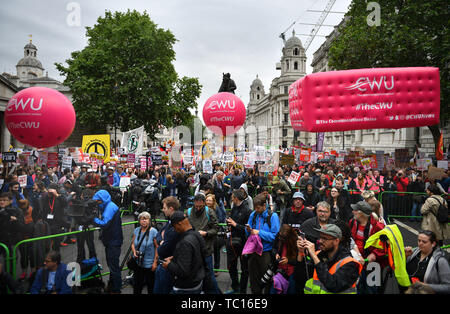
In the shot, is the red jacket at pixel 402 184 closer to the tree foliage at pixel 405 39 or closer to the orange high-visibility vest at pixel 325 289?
the tree foliage at pixel 405 39

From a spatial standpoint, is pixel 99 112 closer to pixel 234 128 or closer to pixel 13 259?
pixel 234 128

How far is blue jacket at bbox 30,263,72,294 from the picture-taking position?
388 centimetres

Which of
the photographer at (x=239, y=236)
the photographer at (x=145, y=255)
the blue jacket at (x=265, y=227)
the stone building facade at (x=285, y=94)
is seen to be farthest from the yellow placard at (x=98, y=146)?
the stone building facade at (x=285, y=94)

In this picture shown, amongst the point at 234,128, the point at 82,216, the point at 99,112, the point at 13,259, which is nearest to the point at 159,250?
the point at 13,259

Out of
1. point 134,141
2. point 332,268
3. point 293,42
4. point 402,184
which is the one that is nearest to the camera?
point 332,268

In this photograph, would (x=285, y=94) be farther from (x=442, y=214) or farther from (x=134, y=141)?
(x=442, y=214)

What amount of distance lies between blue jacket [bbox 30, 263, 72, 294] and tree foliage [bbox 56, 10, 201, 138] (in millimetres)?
21666

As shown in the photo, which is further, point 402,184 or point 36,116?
point 402,184

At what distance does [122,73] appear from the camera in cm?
2366

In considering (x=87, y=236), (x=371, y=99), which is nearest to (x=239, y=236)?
(x=87, y=236)

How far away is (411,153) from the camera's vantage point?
22281 mm

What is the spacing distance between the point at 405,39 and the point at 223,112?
1061 cm

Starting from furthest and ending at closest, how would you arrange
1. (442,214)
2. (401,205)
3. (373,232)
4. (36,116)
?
(401,205)
(442,214)
(36,116)
(373,232)

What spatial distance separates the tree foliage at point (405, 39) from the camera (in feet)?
44.4
